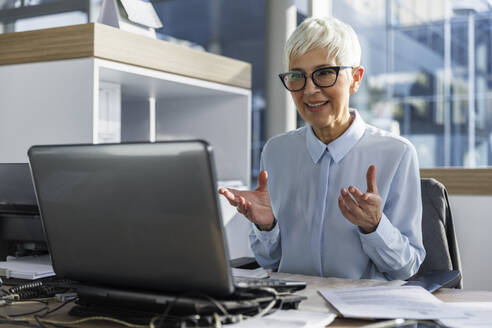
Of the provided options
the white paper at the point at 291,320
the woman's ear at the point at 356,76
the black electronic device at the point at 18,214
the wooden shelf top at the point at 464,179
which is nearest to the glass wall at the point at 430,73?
the wooden shelf top at the point at 464,179

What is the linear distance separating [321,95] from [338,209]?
1.02 feet

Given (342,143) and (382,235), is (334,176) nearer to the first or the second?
(342,143)

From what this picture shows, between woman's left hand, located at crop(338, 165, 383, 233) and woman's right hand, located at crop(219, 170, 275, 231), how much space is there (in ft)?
0.71

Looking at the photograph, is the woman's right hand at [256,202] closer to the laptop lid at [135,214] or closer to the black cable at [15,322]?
the laptop lid at [135,214]

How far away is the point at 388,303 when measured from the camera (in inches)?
43.5

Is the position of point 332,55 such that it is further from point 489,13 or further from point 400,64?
point 400,64

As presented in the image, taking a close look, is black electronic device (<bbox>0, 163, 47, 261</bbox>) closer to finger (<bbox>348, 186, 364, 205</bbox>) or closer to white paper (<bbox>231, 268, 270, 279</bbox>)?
white paper (<bbox>231, 268, 270, 279</bbox>)

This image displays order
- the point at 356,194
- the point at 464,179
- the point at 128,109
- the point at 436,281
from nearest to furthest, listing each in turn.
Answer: the point at 356,194
the point at 436,281
the point at 464,179
the point at 128,109

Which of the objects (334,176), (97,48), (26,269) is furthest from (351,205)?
(97,48)

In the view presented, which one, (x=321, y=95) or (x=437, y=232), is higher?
(x=321, y=95)

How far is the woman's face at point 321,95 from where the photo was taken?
1.62m

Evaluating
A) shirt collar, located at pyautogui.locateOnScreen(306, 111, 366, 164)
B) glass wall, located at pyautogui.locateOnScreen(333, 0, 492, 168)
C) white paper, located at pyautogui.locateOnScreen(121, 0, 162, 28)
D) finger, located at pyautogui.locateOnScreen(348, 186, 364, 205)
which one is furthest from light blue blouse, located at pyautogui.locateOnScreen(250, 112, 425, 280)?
glass wall, located at pyautogui.locateOnScreen(333, 0, 492, 168)

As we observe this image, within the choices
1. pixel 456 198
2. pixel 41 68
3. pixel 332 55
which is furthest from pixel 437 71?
pixel 41 68

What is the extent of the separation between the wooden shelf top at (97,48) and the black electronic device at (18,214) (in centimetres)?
52
